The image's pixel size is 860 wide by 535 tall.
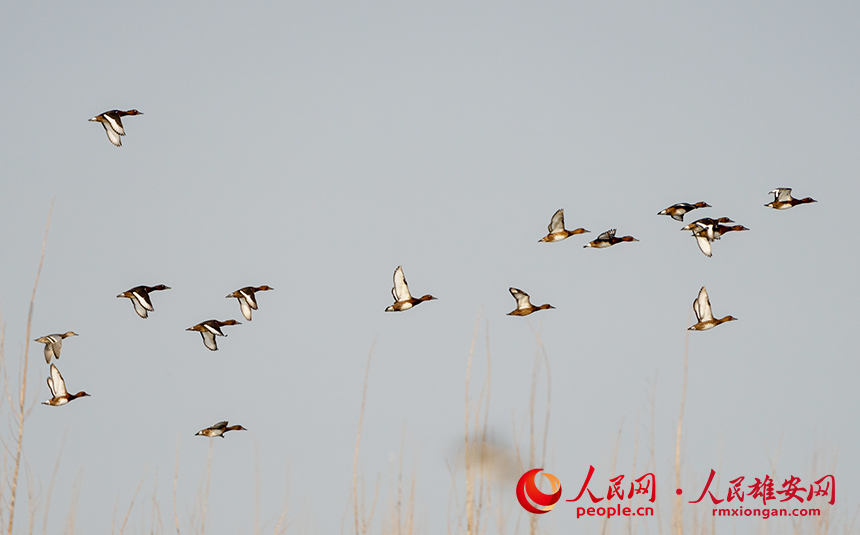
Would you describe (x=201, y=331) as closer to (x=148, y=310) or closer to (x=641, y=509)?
(x=148, y=310)

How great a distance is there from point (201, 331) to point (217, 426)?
457 centimetres

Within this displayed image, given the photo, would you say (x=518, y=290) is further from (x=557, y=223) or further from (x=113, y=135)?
(x=113, y=135)

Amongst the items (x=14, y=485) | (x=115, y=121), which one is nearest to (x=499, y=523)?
(x=14, y=485)

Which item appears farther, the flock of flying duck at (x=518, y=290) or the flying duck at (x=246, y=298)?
the flying duck at (x=246, y=298)

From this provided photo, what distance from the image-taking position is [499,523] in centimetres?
824

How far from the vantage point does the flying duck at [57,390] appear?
1359cm

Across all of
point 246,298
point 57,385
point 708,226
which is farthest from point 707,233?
point 57,385

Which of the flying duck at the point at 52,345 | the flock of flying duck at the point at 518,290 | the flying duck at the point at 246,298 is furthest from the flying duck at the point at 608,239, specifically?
the flying duck at the point at 52,345

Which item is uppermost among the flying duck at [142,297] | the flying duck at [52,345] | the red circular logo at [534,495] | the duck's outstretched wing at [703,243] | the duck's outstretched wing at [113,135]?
the duck's outstretched wing at [113,135]

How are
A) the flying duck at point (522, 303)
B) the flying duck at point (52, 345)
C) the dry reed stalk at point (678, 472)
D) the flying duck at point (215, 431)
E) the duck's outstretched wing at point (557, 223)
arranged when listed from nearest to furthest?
the dry reed stalk at point (678, 472)
the flying duck at point (215, 431)
the flying duck at point (52, 345)
the flying duck at point (522, 303)
the duck's outstretched wing at point (557, 223)

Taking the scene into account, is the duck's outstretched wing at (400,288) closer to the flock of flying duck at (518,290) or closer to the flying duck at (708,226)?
the flock of flying duck at (518,290)

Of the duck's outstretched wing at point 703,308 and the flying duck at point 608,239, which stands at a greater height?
the flying duck at point 608,239

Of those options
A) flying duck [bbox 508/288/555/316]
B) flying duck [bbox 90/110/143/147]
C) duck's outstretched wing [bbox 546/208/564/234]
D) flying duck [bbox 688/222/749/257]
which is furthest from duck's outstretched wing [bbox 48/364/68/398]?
flying duck [bbox 688/222/749/257]

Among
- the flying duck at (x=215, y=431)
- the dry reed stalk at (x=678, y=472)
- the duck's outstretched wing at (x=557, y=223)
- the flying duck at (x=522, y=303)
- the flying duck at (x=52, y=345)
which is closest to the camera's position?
the dry reed stalk at (x=678, y=472)
